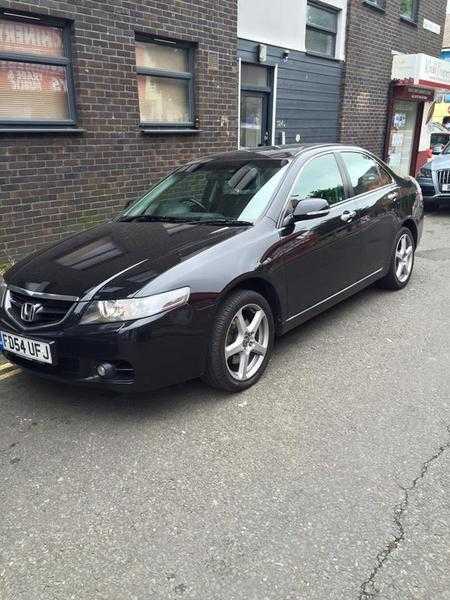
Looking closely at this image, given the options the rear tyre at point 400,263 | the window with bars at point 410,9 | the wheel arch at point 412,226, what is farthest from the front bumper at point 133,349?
the window with bars at point 410,9

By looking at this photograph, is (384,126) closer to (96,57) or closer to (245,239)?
(96,57)

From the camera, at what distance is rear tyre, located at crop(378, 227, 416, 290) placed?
5473 mm

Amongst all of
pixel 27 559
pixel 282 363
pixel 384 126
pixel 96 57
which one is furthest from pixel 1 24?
pixel 384 126

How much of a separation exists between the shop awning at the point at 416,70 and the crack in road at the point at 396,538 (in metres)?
13.4

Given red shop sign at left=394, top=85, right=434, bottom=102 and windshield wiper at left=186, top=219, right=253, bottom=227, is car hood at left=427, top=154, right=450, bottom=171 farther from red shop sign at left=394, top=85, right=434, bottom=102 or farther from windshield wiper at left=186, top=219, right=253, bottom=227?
windshield wiper at left=186, top=219, right=253, bottom=227

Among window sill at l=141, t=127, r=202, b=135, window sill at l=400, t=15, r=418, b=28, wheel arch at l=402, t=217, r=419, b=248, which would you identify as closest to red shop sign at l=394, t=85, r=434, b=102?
window sill at l=400, t=15, r=418, b=28

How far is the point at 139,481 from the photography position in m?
2.63

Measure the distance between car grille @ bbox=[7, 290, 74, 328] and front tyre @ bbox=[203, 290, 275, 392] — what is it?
910mm

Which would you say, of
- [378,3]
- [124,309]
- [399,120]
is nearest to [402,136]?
[399,120]

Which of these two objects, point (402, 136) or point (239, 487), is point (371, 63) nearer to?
point (402, 136)

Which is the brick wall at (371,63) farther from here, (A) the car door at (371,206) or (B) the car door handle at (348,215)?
(B) the car door handle at (348,215)

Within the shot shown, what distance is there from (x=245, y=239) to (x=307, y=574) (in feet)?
6.85

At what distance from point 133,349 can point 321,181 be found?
2.36 metres

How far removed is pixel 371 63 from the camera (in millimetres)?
12930
